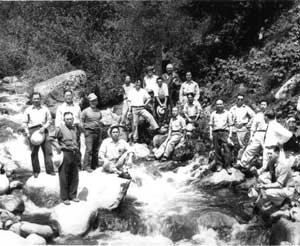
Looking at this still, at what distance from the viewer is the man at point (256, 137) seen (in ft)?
38.9

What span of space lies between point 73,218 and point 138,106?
607cm

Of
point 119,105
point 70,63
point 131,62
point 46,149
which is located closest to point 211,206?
point 46,149

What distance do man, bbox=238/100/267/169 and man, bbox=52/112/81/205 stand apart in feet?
15.6

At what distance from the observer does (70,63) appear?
22.5 meters

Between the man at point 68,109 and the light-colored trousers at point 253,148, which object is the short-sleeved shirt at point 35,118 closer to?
the man at point 68,109

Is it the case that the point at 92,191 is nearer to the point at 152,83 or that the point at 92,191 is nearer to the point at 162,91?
the point at 162,91

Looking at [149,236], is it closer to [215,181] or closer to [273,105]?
[215,181]

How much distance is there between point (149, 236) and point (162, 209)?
128cm

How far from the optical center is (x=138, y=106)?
1466 centimetres

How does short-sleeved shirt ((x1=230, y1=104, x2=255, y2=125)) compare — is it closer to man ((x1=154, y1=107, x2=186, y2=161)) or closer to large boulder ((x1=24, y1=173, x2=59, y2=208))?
man ((x1=154, y1=107, x2=186, y2=161))

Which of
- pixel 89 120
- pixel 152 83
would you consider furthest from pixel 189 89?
pixel 89 120

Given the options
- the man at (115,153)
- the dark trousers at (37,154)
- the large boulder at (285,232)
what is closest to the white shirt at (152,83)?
the man at (115,153)

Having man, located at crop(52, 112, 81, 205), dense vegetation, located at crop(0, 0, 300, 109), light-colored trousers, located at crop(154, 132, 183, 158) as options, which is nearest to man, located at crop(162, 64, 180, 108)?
dense vegetation, located at crop(0, 0, 300, 109)

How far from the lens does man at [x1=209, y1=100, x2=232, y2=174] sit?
11898 millimetres
